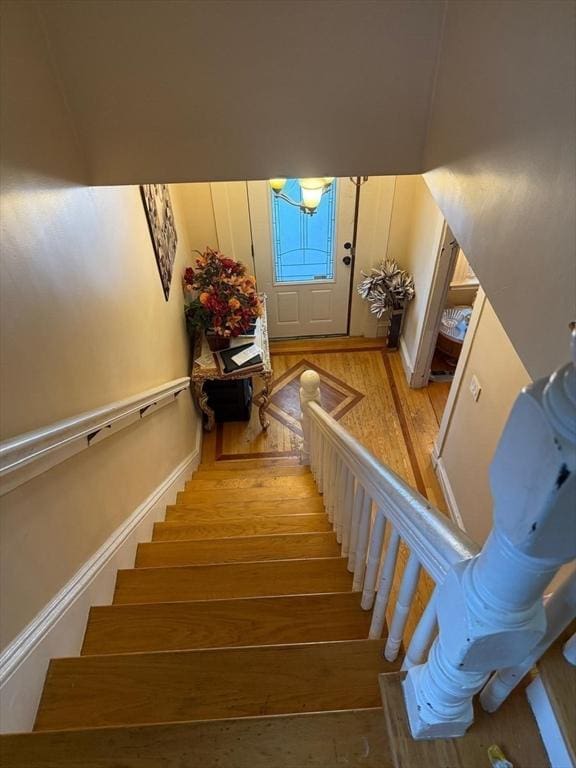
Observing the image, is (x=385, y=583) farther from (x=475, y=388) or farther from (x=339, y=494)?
(x=475, y=388)

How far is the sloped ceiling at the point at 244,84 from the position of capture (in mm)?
1579

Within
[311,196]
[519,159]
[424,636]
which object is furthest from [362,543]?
[311,196]

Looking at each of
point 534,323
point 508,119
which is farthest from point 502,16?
point 534,323

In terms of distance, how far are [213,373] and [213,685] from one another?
8.41ft

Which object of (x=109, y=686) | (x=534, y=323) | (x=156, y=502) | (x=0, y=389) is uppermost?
(x=534, y=323)

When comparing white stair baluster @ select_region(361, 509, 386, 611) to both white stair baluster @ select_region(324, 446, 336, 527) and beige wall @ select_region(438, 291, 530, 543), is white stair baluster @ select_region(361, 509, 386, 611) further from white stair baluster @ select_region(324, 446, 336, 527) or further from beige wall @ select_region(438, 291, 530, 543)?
beige wall @ select_region(438, 291, 530, 543)

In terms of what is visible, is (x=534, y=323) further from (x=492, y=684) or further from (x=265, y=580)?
(x=265, y=580)

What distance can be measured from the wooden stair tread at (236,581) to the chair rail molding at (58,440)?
61 cm

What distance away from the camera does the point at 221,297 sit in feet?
12.2

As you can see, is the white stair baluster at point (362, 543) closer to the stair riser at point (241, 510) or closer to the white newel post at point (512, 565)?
the white newel post at point (512, 565)

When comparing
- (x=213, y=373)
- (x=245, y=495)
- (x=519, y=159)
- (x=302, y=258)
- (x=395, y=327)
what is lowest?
(x=245, y=495)

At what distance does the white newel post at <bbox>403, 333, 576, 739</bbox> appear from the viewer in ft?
1.65

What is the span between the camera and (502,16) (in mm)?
1157

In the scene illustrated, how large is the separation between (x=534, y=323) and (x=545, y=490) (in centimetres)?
69
